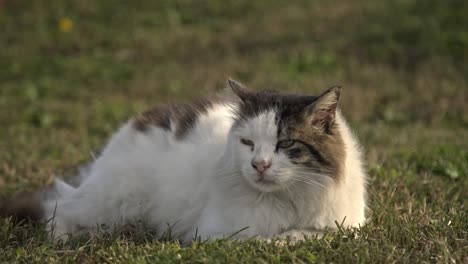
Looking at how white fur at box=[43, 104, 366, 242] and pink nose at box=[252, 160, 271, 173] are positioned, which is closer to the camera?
pink nose at box=[252, 160, 271, 173]

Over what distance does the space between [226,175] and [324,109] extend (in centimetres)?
68

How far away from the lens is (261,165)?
11.5ft

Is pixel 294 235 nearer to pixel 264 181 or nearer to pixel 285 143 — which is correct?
pixel 264 181

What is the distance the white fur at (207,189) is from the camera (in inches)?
146

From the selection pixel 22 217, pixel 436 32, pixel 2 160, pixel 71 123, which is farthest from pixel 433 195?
pixel 436 32

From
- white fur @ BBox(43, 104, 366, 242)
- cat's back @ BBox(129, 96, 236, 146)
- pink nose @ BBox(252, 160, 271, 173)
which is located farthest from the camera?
cat's back @ BBox(129, 96, 236, 146)

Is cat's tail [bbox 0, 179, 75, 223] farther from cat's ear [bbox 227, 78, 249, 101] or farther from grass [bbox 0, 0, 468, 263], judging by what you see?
cat's ear [bbox 227, 78, 249, 101]

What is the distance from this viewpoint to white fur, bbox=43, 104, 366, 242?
3719mm

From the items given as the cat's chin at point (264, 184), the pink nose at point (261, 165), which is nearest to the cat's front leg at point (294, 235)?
the cat's chin at point (264, 184)

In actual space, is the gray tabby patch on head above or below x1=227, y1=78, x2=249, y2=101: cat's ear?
below

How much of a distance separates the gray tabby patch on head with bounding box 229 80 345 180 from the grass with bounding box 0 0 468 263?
0.43 meters

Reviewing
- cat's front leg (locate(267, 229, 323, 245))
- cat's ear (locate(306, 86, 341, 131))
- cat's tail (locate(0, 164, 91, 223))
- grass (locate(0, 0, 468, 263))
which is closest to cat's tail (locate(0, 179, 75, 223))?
cat's tail (locate(0, 164, 91, 223))

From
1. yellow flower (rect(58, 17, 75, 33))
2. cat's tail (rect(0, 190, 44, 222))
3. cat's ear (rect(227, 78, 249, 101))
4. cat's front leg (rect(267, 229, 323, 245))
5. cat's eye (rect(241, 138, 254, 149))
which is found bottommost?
cat's tail (rect(0, 190, 44, 222))

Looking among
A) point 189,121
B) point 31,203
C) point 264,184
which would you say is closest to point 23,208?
point 31,203
